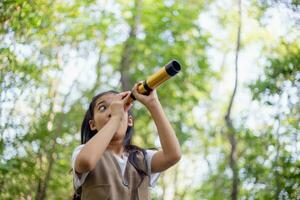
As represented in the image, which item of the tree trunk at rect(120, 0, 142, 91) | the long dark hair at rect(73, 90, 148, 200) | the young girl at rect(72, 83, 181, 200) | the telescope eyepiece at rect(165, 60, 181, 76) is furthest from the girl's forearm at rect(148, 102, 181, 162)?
Answer: the tree trunk at rect(120, 0, 142, 91)

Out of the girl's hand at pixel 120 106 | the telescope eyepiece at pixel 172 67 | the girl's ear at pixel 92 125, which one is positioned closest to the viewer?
the telescope eyepiece at pixel 172 67

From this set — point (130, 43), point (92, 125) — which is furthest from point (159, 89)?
point (92, 125)

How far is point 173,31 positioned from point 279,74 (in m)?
3.51

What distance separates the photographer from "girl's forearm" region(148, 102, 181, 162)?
6.27 ft

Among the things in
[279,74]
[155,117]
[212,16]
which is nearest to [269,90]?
[279,74]

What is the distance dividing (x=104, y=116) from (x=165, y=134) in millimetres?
250

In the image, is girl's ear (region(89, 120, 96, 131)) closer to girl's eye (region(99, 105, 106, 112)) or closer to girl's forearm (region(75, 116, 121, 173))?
girl's eye (region(99, 105, 106, 112))

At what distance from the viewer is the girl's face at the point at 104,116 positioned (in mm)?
1908

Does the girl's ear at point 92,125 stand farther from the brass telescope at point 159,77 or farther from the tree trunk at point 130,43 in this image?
the tree trunk at point 130,43

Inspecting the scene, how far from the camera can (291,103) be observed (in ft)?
11.9

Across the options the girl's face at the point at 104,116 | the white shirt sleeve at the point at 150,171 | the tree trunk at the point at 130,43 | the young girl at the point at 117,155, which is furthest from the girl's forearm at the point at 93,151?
the tree trunk at the point at 130,43

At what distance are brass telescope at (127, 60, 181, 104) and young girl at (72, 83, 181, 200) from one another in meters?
0.03

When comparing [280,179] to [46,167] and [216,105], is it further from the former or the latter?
[216,105]

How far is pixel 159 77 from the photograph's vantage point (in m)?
1.73
